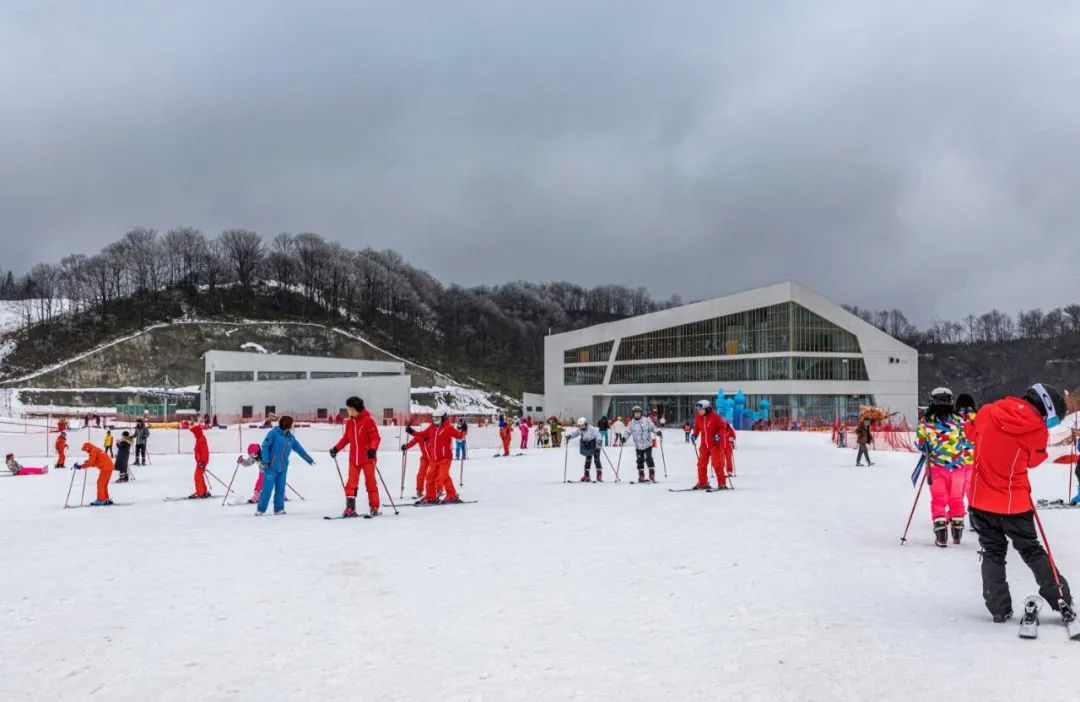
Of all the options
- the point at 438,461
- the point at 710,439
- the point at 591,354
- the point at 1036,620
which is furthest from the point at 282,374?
the point at 1036,620

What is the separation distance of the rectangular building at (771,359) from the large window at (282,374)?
1079 inches

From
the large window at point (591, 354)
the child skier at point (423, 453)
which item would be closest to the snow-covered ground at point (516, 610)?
the child skier at point (423, 453)

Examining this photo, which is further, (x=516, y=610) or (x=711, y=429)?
(x=711, y=429)

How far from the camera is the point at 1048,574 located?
544 cm

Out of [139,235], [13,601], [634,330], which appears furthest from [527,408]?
[139,235]

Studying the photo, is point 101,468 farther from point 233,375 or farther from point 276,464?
point 233,375

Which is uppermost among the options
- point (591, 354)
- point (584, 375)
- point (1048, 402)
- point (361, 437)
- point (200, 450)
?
point (591, 354)

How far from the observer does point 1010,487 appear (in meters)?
5.51

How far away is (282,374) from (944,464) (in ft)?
208

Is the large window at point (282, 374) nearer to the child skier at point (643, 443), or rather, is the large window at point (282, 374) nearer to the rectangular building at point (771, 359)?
the rectangular building at point (771, 359)

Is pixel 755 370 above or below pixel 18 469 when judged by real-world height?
above

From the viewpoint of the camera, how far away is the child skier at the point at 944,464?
878 centimetres

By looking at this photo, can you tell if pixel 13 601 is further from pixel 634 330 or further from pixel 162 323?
pixel 162 323

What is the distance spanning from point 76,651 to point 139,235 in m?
140
